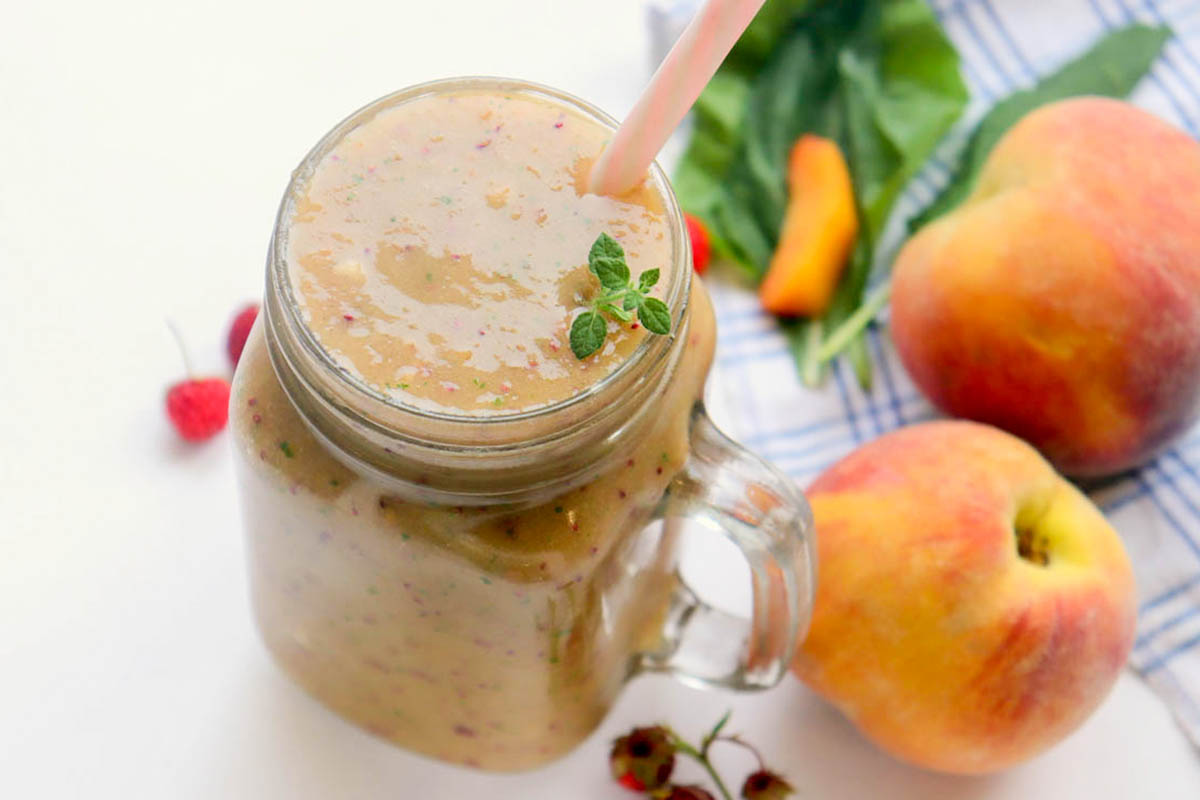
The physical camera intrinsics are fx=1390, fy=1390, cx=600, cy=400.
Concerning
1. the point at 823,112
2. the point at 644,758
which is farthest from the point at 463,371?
the point at 823,112

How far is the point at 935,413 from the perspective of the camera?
1339 mm

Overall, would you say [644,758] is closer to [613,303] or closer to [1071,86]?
[613,303]

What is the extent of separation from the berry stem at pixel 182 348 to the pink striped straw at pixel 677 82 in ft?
1.79

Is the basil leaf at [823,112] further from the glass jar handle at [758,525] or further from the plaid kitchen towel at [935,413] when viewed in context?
the glass jar handle at [758,525]

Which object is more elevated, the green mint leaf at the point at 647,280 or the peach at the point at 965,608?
the green mint leaf at the point at 647,280

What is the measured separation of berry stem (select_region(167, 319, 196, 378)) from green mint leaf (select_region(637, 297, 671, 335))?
58 centimetres

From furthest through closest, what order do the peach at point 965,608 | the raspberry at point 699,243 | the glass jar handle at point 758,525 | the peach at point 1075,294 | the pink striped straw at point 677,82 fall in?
the raspberry at point 699,243, the peach at point 1075,294, the peach at point 965,608, the glass jar handle at point 758,525, the pink striped straw at point 677,82

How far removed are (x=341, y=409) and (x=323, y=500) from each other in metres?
0.09

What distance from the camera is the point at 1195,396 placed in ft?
4.03

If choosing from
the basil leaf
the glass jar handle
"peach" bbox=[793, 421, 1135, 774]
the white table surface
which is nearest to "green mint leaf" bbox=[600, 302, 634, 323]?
the glass jar handle

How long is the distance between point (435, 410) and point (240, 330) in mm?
521

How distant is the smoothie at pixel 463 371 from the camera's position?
792 millimetres

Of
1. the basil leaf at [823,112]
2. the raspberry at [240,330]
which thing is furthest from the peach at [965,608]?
the raspberry at [240,330]

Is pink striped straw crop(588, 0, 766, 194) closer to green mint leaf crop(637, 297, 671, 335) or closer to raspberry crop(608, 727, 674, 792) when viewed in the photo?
green mint leaf crop(637, 297, 671, 335)
